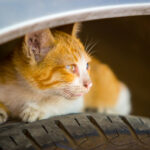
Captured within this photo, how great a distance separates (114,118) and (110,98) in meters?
1.08

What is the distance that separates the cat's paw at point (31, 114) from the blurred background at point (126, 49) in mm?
851

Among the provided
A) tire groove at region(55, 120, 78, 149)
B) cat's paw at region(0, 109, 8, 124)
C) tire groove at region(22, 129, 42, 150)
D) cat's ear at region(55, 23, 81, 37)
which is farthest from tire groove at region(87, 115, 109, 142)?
cat's ear at region(55, 23, 81, 37)

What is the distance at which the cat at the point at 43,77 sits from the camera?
1.72 metres

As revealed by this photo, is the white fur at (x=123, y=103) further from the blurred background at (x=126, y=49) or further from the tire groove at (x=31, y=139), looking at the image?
the tire groove at (x=31, y=139)

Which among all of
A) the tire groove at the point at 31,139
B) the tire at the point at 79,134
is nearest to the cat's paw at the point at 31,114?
the tire at the point at 79,134

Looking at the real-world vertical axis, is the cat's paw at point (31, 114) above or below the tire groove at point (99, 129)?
above

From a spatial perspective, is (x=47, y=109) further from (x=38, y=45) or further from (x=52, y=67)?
(x=38, y=45)

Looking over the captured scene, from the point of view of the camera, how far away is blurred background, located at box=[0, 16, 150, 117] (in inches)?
101

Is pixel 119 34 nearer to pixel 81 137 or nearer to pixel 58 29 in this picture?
pixel 58 29

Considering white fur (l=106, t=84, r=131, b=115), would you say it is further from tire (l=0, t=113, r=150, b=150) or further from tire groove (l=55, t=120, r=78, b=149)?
tire groove (l=55, t=120, r=78, b=149)

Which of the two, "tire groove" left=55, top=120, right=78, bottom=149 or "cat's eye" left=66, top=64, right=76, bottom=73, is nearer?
"tire groove" left=55, top=120, right=78, bottom=149

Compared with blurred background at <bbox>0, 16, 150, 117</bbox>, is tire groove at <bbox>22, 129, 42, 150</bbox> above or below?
below

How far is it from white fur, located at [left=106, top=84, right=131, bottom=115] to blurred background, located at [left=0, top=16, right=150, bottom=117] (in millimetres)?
149

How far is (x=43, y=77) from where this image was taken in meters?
1.76
